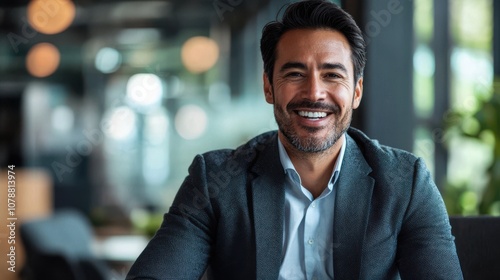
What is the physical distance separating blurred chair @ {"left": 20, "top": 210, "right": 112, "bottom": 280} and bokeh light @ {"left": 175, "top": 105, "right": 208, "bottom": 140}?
5.86 m

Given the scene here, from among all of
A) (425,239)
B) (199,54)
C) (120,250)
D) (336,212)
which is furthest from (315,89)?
(199,54)

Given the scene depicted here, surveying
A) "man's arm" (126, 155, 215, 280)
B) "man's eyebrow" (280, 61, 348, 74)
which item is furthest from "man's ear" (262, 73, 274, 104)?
"man's arm" (126, 155, 215, 280)

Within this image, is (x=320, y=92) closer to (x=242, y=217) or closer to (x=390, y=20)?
(x=242, y=217)

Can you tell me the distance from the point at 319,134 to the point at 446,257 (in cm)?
45

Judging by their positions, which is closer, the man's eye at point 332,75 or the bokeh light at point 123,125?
the man's eye at point 332,75

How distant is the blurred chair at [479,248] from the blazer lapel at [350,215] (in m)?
0.32

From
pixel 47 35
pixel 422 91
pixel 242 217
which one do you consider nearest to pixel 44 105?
pixel 47 35

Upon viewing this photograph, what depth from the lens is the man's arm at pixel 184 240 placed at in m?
1.92

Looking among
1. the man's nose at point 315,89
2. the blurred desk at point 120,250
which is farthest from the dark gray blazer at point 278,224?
the blurred desk at point 120,250

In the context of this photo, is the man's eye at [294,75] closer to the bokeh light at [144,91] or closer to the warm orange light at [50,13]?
the warm orange light at [50,13]

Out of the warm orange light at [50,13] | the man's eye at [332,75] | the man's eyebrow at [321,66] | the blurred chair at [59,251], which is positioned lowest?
the blurred chair at [59,251]

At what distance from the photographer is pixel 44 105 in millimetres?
10633

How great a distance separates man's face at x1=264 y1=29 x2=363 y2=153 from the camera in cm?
193

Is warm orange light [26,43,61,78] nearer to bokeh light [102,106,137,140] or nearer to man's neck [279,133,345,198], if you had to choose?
bokeh light [102,106,137,140]
